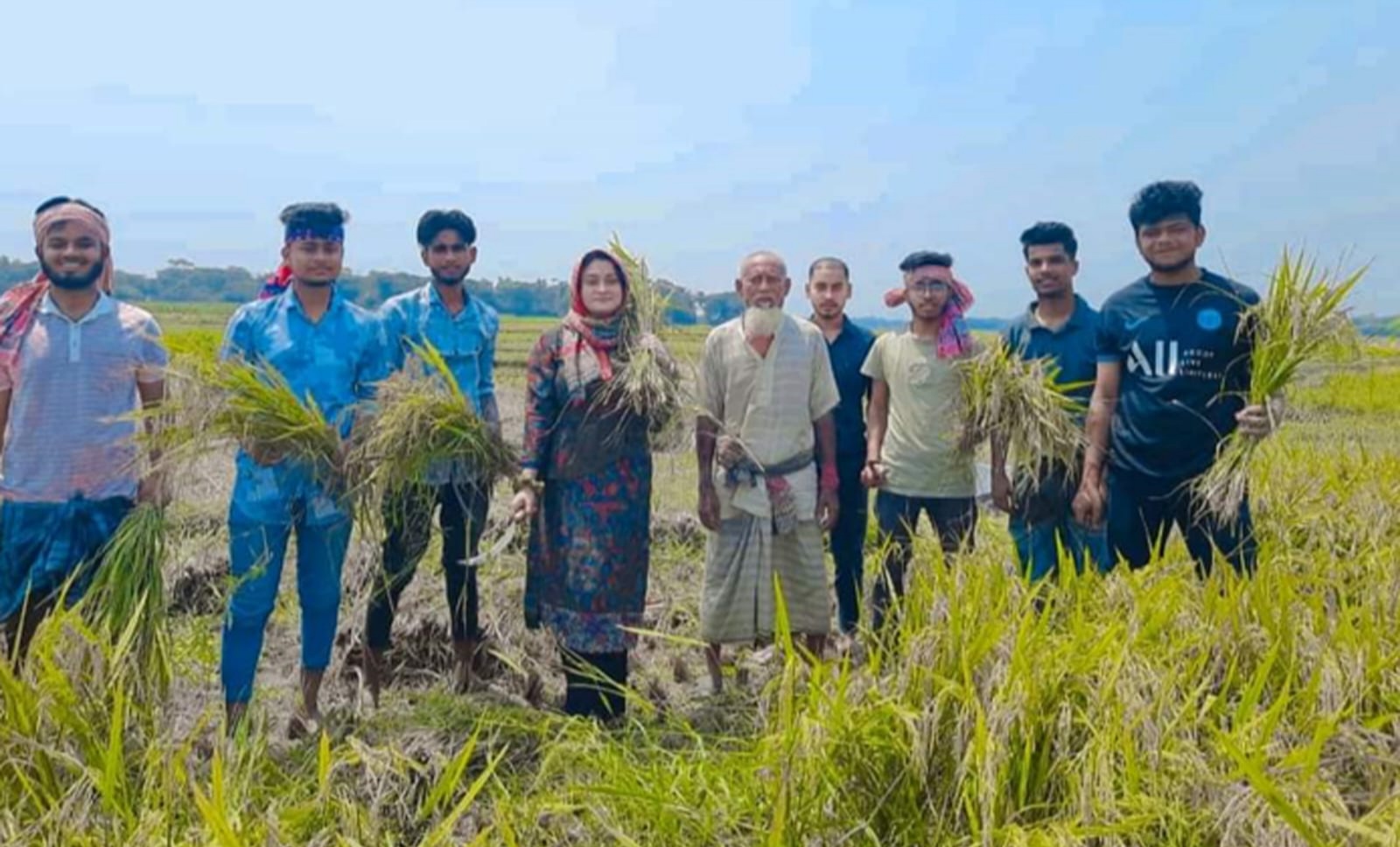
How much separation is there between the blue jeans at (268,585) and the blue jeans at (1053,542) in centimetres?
262

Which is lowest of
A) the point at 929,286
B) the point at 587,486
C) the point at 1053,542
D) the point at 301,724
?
the point at 301,724

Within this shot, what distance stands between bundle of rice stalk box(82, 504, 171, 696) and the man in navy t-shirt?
10.2 ft

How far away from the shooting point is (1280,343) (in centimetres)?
307

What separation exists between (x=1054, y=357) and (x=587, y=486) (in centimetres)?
192

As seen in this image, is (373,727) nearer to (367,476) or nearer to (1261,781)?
(367,476)

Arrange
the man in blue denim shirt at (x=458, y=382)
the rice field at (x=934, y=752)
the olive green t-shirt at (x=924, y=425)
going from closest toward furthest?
the rice field at (x=934, y=752) < the man in blue denim shirt at (x=458, y=382) < the olive green t-shirt at (x=924, y=425)

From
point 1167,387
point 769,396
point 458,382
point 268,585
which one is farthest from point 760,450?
point 268,585

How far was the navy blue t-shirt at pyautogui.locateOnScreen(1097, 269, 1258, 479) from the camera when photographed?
3.28m

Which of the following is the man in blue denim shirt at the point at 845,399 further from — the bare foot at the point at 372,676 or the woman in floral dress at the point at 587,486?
the bare foot at the point at 372,676

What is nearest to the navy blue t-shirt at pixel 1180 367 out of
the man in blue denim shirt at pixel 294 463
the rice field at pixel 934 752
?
the rice field at pixel 934 752

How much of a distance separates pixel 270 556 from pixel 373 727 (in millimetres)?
682

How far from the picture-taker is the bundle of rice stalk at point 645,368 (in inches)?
124

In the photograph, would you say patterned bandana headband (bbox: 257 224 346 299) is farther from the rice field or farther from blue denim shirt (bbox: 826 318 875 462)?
blue denim shirt (bbox: 826 318 875 462)

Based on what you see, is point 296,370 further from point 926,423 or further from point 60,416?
point 926,423
